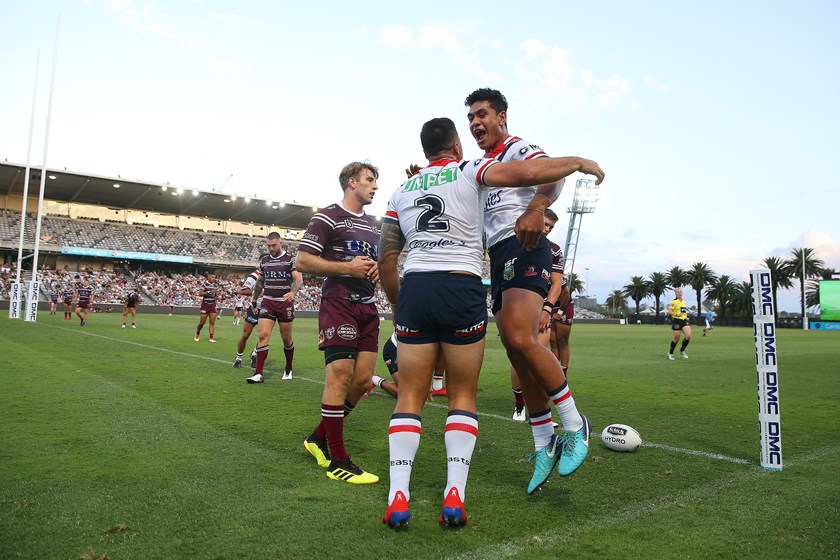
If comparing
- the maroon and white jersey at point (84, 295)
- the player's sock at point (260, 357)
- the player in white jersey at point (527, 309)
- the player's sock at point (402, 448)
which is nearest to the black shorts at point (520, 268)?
the player in white jersey at point (527, 309)

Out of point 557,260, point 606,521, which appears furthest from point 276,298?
point 606,521

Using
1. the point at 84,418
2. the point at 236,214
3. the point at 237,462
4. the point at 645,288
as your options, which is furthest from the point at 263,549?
the point at 645,288

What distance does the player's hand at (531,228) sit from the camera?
10.9 feet

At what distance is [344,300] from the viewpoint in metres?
4.65

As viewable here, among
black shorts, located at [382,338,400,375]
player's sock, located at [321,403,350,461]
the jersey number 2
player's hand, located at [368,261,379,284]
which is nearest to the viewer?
the jersey number 2

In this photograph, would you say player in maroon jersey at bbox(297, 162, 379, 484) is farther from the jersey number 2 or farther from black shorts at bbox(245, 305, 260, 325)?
black shorts at bbox(245, 305, 260, 325)

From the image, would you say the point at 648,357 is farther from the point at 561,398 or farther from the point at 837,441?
the point at 561,398

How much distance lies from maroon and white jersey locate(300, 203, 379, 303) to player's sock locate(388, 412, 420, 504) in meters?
1.61

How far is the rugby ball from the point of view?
193 inches

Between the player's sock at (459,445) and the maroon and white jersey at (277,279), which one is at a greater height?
the maroon and white jersey at (277,279)

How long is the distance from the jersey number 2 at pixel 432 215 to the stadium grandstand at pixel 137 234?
51728 mm

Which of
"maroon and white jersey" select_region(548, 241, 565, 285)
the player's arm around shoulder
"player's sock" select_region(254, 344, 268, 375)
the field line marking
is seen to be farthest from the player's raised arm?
"player's sock" select_region(254, 344, 268, 375)

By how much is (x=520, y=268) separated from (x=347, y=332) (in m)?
1.49

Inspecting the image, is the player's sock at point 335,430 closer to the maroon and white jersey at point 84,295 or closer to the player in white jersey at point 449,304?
the player in white jersey at point 449,304
